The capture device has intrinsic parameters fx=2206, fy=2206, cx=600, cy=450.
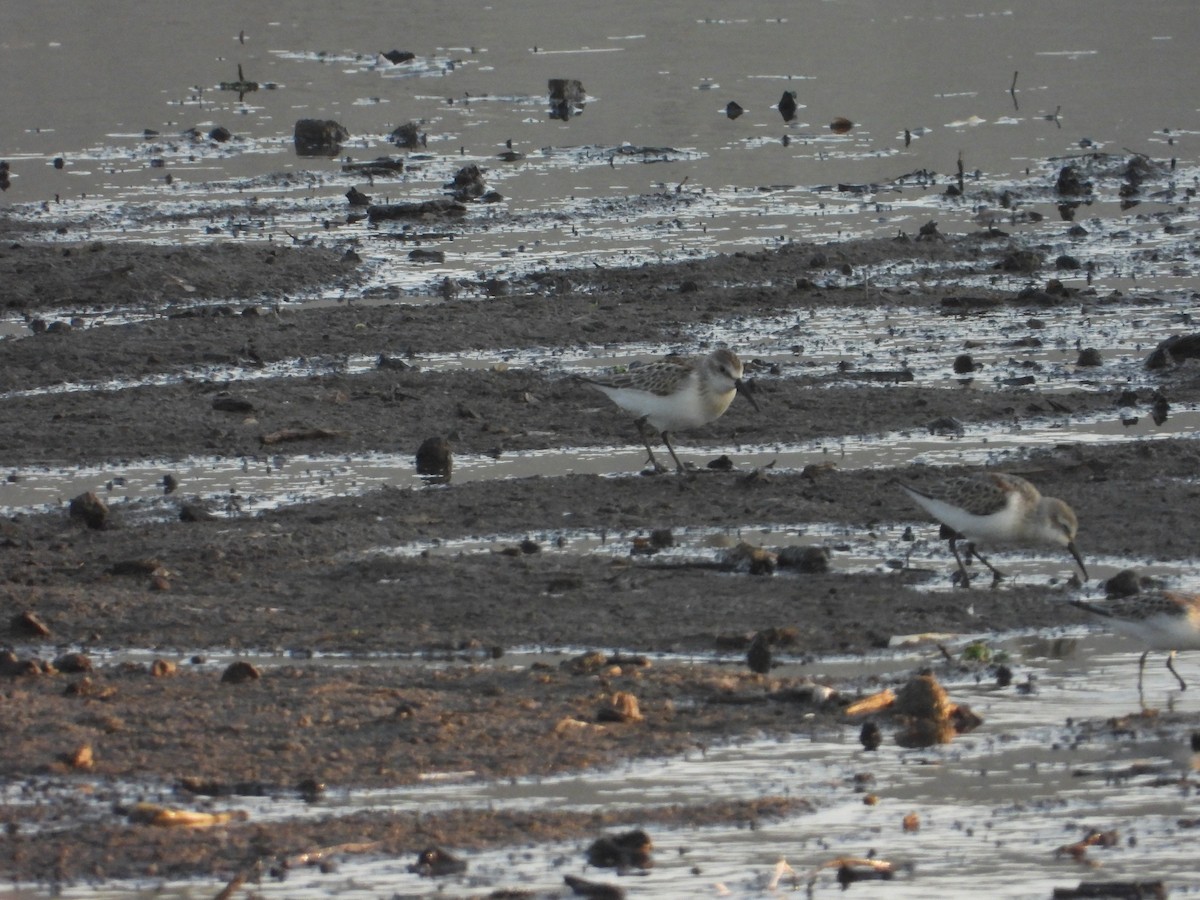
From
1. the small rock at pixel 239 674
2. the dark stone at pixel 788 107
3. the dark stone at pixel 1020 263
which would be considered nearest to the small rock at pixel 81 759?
the small rock at pixel 239 674

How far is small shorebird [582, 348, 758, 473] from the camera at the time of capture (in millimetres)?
11570

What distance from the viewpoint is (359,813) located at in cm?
692

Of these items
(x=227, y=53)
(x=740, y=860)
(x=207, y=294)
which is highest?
(x=227, y=53)

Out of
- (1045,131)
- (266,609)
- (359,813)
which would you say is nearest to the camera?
(359,813)

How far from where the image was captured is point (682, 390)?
37.9 feet

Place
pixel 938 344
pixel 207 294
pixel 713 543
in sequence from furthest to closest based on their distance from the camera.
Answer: pixel 207 294 < pixel 938 344 < pixel 713 543

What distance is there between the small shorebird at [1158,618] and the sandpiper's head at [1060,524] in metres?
1.11

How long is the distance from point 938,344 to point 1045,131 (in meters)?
11.1

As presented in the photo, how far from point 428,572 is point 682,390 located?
7.79ft

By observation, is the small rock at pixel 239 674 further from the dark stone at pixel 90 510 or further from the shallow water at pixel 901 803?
the dark stone at pixel 90 510

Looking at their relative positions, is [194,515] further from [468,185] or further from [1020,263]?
[468,185]

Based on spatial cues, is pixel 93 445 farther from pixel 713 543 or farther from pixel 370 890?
pixel 370 890

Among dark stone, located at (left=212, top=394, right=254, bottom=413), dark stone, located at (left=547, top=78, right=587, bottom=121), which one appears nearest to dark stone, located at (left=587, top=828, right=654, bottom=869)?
dark stone, located at (left=212, top=394, right=254, bottom=413)

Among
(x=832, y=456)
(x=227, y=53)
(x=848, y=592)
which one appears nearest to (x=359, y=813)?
(x=848, y=592)
